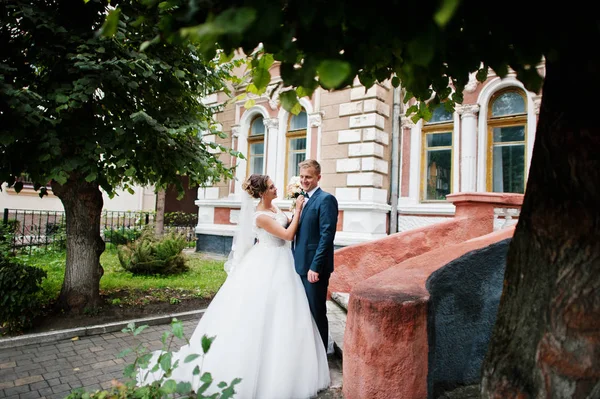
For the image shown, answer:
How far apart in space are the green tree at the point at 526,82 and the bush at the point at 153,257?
7725 millimetres

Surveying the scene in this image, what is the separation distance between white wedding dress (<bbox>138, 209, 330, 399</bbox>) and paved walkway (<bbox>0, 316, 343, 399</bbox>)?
349mm

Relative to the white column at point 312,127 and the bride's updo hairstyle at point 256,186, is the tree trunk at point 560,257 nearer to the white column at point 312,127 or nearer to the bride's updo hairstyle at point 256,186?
the bride's updo hairstyle at point 256,186

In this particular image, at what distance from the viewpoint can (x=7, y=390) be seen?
355 centimetres

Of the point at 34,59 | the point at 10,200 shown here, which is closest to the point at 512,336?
the point at 34,59

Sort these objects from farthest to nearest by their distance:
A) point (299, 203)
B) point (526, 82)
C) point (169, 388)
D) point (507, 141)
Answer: point (507, 141) → point (299, 203) → point (169, 388) → point (526, 82)

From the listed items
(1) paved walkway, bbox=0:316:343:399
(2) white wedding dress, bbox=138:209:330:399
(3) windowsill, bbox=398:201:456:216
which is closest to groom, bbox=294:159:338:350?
(2) white wedding dress, bbox=138:209:330:399

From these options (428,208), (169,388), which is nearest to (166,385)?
(169,388)

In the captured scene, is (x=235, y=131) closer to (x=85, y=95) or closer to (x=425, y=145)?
(x=425, y=145)

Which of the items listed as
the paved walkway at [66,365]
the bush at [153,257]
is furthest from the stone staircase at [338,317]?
the bush at [153,257]

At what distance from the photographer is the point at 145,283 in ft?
25.5

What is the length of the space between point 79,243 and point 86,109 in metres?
1.87

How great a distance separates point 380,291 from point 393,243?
10.9 ft

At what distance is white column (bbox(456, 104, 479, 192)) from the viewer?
942cm

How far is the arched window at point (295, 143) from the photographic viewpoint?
11.7 meters
